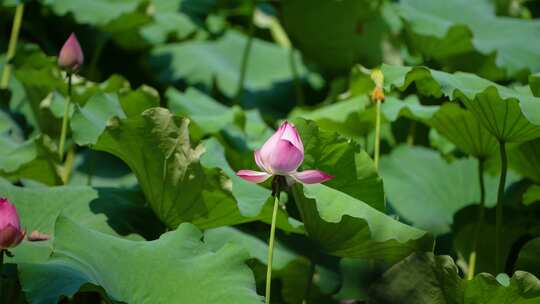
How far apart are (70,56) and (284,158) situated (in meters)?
0.68

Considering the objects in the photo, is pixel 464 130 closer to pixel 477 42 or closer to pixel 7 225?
pixel 477 42

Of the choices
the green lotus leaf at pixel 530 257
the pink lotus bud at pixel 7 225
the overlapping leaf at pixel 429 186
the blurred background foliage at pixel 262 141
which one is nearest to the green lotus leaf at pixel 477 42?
the blurred background foliage at pixel 262 141

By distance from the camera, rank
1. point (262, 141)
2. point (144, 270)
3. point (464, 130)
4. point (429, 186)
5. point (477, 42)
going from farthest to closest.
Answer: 1. point (477, 42)
2. point (429, 186)
3. point (262, 141)
4. point (464, 130)
5. point (144, 270)

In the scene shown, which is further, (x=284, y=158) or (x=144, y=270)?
(x=144, y=270)

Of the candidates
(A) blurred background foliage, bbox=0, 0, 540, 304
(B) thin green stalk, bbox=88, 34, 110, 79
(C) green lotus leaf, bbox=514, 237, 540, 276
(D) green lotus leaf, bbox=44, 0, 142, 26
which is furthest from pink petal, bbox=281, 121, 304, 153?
(B) thin green stalk, bbox=88, 34, 110, 79

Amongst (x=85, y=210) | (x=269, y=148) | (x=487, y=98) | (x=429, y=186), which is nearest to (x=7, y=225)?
(x=269, y=148)

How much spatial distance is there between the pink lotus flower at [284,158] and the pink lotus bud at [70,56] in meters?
0.62

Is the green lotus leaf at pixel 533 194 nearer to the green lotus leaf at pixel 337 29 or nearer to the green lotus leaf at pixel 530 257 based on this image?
the green lotus leaf at pixel 530 257

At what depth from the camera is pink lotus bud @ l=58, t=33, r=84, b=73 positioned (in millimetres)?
1836

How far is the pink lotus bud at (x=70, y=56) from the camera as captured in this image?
1.84 metres

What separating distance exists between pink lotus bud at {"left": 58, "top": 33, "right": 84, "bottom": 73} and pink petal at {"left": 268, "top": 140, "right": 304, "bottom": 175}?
660mm

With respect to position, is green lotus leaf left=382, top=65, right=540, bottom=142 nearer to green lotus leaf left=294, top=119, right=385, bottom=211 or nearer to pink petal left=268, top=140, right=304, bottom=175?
green lotus leaf left=294, top=119, right=385, bottom=211

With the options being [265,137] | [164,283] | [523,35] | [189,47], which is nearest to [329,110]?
[265,137]

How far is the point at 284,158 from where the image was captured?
1.32m
